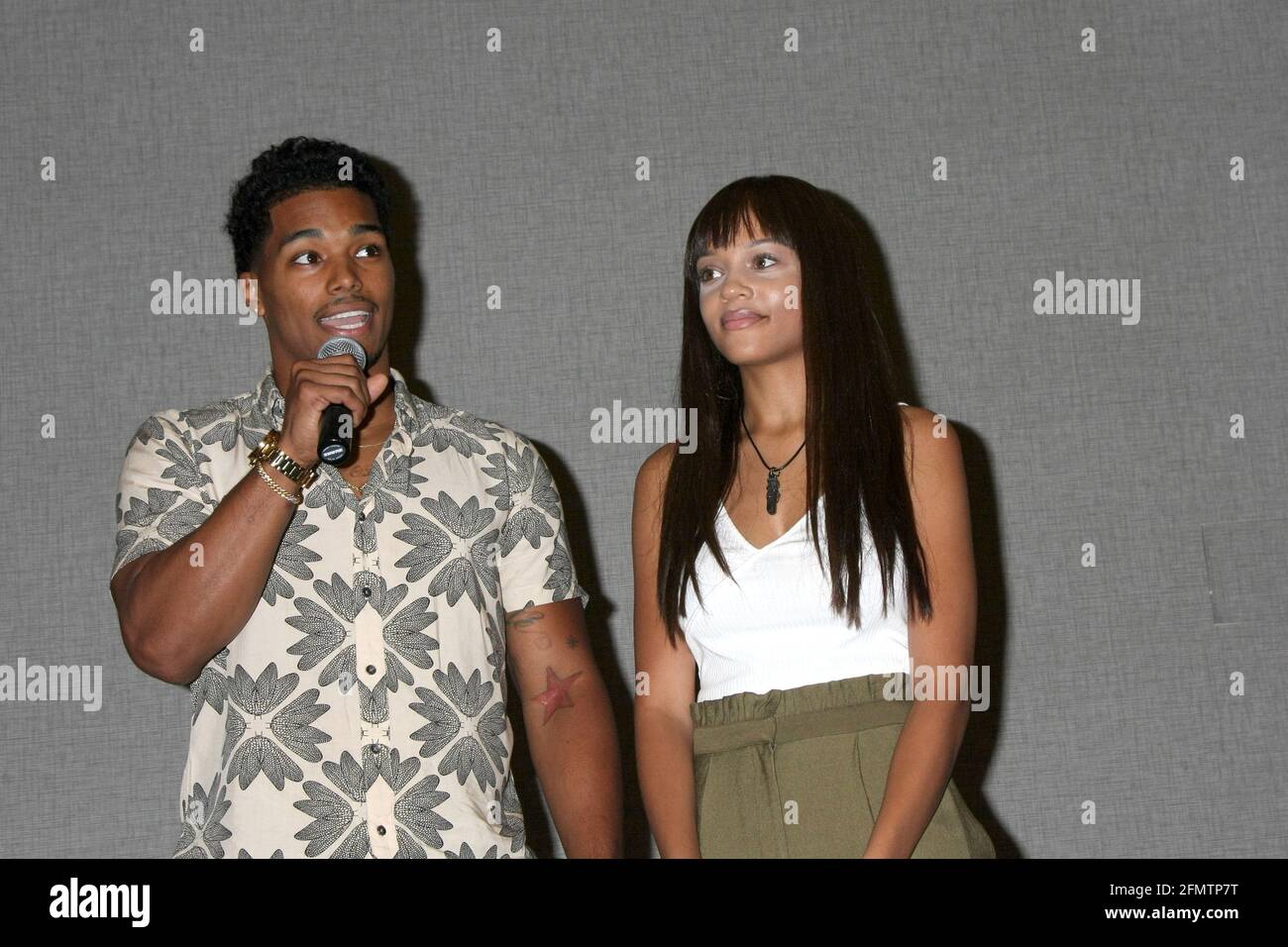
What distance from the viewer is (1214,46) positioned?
2.90 meters

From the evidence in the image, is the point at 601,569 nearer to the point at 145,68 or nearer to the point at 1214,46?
the point at 145,68

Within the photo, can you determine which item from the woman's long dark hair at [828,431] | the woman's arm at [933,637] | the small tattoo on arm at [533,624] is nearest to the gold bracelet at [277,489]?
the small tattoo on arm at [533,624]

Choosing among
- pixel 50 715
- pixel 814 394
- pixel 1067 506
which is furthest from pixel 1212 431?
pixel 50 715

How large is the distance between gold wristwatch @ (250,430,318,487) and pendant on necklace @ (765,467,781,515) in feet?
1.96

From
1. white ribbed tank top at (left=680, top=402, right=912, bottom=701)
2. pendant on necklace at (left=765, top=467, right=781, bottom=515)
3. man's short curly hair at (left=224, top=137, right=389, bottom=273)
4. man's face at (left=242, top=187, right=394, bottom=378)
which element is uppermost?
man's short curly hair at (left=224, top=137, right=389, bottom=273)

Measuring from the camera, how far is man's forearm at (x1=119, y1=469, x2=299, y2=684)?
5.66 ft

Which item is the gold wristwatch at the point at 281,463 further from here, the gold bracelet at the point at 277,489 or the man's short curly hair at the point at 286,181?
the man's short curly hair at the point at 286,181

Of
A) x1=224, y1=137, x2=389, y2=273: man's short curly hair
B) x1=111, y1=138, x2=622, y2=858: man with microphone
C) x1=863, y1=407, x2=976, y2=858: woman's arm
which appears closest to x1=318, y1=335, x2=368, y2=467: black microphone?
x1=111, y1=138, x2=622, y2=858: man with microphone

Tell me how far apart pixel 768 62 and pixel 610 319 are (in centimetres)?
61

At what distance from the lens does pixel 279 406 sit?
6.49 ft

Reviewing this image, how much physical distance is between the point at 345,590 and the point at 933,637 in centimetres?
76

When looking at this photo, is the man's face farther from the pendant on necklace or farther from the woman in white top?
the pendant on necklace

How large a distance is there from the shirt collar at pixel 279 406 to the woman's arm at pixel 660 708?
1.15 feet

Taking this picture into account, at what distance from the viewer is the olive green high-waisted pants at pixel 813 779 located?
1.77m
